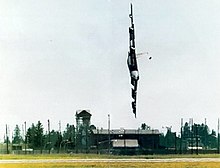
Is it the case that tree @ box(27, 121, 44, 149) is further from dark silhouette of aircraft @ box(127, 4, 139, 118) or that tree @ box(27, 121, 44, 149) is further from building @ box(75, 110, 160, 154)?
dark silhouette of aircraft @ box(127, 4, 139, 118)

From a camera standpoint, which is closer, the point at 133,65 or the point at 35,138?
the point at 133,65

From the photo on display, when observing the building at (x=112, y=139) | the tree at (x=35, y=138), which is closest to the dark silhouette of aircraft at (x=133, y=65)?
the building at (x=112, y=139)

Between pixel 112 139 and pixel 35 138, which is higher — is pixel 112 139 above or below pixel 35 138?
above

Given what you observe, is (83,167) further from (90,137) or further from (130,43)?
(90,137)

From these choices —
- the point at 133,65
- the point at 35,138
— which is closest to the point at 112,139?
the point at 35,138

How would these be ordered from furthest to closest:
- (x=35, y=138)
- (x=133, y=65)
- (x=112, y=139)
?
(x=35, y=138) → (x=112, y=139) → (x=133, y=65)

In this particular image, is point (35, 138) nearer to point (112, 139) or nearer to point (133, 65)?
point (112, 139)

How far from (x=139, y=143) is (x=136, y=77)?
35344mm

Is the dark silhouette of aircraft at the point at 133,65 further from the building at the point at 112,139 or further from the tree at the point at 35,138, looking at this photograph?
the tree at the point at 35,138

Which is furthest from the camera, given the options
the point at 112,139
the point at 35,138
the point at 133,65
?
the point at 35,138

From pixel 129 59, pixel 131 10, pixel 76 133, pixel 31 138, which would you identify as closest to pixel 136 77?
pixel 129 59

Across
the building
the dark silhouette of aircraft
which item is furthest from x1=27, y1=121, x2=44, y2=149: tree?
the dark silhouette of aircraft

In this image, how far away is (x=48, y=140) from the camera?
5462 centimetres

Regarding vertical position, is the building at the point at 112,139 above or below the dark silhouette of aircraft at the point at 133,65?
below
